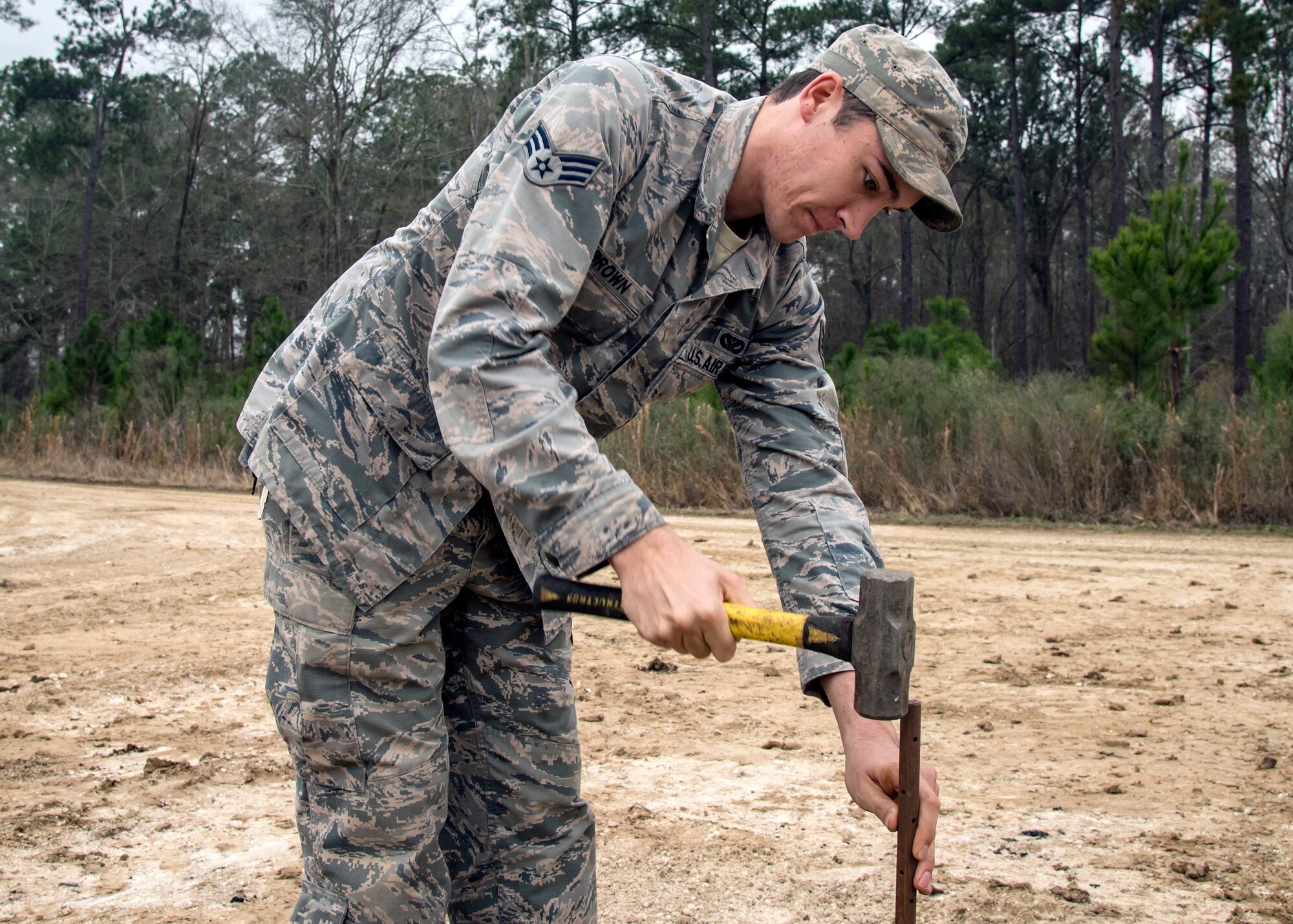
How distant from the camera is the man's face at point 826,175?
6.14 feet

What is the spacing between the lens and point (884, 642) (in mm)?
1728

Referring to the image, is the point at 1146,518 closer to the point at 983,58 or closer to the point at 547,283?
the point at 547,283

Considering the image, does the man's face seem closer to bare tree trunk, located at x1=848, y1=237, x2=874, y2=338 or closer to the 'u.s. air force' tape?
the 'u.s. air force' tape

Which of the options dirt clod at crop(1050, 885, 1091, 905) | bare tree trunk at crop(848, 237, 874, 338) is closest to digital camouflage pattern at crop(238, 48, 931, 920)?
dirt clod at crop(1050, 885, 1091, 905)

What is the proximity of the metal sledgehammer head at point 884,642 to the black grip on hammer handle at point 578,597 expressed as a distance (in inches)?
14.4

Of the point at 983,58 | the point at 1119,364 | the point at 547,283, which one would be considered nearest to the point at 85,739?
the point at 547,283

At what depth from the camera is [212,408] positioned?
15.5m

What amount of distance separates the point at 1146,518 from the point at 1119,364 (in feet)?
7.51

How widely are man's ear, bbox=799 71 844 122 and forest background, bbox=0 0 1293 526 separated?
853 centimetres

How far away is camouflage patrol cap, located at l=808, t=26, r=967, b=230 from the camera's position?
6.02ft

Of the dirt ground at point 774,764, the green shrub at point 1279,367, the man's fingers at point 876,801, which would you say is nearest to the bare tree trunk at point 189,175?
the dirt ground at point 774,764

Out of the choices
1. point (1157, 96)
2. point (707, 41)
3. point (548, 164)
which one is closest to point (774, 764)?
point (548, 164)

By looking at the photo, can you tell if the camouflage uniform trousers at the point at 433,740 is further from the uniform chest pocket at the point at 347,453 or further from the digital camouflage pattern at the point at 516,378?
the uniform chest pocket at the point at 347,453

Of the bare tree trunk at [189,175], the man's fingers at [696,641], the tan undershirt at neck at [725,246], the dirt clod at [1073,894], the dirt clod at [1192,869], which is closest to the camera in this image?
the man's fingers at [696,641]
